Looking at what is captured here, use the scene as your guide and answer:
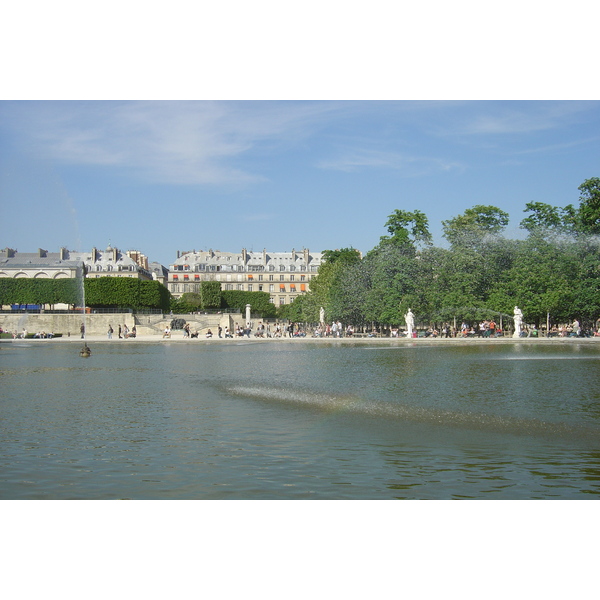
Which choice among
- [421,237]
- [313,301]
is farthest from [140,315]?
[421,237]

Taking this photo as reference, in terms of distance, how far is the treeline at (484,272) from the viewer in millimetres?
42188

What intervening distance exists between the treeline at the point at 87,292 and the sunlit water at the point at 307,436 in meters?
58.8

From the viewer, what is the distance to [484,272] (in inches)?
1788

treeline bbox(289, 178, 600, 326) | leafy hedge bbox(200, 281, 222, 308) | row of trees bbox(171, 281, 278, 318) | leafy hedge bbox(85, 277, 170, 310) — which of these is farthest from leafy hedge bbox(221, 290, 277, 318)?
treeline bbox(289, 178, 600, 326)

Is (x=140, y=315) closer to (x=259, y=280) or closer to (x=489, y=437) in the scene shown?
(x=259, y=280)

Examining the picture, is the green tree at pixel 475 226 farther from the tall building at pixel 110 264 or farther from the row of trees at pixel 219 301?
the tall building at pixel 110 264

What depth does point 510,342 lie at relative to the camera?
35.1m

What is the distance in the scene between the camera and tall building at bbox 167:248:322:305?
387 feet

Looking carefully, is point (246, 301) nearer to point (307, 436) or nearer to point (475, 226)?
A: point (475, 226)

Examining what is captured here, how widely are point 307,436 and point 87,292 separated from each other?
71.0m

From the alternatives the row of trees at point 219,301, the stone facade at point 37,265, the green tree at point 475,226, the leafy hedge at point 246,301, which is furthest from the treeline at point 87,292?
the green tree at point 475,226

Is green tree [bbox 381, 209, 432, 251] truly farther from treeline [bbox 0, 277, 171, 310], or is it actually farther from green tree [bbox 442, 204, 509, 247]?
treeline [bbox 0, 277, 171, 310]

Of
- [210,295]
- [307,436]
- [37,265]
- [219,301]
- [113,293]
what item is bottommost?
[307,436]

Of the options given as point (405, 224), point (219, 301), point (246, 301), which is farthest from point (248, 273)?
point (405, 224)
